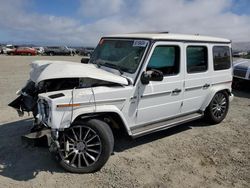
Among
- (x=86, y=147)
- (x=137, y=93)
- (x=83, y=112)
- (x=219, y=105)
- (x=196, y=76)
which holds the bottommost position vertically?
(x=86, y=147)

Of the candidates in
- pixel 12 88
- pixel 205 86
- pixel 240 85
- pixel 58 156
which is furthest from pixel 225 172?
pixel 12 88

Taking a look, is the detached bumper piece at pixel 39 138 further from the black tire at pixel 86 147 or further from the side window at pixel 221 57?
the side window at pixel 221 57

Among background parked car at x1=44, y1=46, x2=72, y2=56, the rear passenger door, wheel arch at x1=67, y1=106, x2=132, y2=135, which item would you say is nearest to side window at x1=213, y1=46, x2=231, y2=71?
the rear passenger door

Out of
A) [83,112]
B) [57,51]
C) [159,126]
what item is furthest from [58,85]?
[57,51]

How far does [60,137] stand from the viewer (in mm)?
4168

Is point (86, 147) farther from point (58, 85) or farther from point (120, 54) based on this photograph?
point (120, 54)

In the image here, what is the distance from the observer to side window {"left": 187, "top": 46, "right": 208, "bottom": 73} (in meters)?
5.62

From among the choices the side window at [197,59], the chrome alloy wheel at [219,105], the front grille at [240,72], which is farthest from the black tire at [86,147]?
the front grille at [240,72]

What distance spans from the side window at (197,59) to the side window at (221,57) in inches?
14.6

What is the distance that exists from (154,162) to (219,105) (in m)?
2.75

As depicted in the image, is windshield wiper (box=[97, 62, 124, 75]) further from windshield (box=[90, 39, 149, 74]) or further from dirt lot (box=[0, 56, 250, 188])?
dirt lot (box=[0, 56, 250, 188])

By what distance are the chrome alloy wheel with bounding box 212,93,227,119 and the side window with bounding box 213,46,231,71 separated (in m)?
0.65

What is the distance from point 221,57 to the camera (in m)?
6.49

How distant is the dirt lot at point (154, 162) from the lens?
4090 mm
